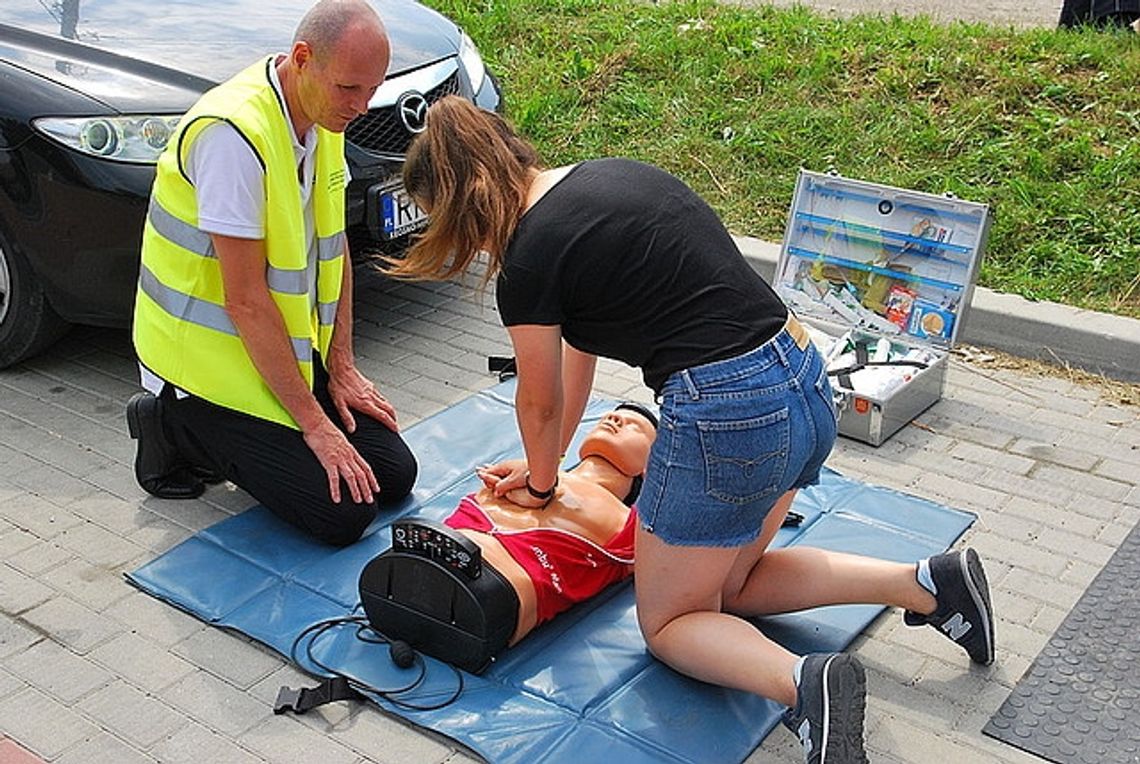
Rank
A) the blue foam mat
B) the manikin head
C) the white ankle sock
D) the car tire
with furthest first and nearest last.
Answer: the car tire, the manikin head, the white ankle sock, the blue foam mat

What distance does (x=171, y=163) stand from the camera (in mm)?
4148

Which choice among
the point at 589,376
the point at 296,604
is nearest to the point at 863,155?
the point at 589,376

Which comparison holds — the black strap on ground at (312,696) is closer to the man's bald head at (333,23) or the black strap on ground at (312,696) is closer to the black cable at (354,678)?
the black cable at (354,678)

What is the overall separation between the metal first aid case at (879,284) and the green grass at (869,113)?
2.62 feet

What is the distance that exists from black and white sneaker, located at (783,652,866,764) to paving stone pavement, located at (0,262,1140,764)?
10.9 inches

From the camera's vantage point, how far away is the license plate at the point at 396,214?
5430 mm

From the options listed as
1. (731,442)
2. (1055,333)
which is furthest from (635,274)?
(1055,333)

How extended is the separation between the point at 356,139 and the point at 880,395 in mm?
2226

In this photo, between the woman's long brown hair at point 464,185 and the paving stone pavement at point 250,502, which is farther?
the paving stone pavement at point 250,502

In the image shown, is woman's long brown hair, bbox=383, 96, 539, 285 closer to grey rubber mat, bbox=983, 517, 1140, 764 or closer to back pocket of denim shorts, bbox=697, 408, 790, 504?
back pocket of denim shorts, bbox=697, 408, 790, 504

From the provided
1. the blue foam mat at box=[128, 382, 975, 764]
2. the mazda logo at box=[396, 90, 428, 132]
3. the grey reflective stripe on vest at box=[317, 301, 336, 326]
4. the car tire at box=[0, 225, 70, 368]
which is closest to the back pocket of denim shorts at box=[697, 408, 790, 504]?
the blue foam mat at box=[128, 382, 975, 764]

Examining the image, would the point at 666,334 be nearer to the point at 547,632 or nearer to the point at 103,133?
the point at 547,632

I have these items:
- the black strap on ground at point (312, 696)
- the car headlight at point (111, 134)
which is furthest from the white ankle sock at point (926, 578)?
the car headlight at point (111, 134)

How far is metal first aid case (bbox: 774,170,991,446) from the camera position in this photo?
5.16 meters
